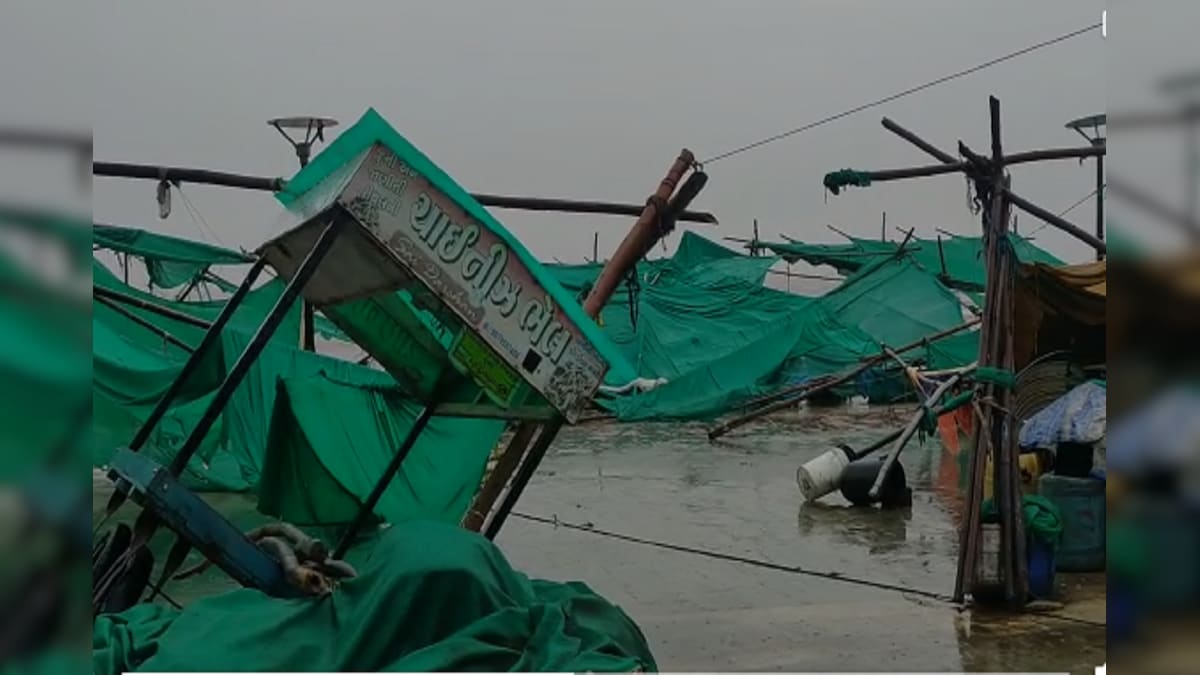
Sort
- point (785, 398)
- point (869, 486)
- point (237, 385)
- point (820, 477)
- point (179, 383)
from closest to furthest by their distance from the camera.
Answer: point (237, 385) → point (179, 383) → point (869, 486) → point (820, 477) → point (785, 398)

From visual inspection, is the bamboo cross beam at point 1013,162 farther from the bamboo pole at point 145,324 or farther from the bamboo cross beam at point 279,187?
the bamboo pole at point 145,324

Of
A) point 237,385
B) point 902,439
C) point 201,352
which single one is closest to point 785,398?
point 902,439

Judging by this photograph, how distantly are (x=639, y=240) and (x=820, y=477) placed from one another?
17.0 feet

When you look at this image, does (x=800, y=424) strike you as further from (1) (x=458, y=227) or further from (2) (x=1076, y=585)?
(1) (x=458, y=227)

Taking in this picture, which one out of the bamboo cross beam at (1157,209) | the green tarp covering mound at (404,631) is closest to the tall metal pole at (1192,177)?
the bamboo cross beam at (1157,209)

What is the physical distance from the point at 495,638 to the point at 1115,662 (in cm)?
312

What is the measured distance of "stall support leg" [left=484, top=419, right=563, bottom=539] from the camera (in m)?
5.26

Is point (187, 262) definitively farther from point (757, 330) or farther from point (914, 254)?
point (914, 254)

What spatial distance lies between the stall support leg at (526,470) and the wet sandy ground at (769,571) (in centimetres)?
96

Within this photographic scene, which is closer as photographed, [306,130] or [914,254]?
[306,130]

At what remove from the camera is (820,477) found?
1023cm

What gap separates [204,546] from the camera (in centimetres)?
433

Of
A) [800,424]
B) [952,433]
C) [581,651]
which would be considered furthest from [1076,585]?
[800,424]

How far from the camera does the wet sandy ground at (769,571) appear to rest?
551cm
